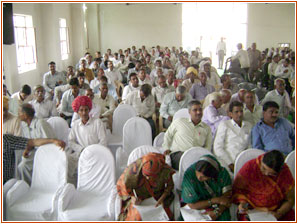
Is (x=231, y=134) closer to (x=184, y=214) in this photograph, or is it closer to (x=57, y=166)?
(x=184, y=214)

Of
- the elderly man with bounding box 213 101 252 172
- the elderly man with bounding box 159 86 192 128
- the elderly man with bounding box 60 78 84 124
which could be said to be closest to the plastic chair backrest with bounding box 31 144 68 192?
the elderly man with bounding box 213 101 252 172

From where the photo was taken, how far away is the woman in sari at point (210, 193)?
2348 mm

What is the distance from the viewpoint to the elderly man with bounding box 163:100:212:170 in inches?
122

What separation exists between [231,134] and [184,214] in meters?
1.07

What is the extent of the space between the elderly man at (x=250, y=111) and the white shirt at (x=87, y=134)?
175cm

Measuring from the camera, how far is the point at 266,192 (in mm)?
2385

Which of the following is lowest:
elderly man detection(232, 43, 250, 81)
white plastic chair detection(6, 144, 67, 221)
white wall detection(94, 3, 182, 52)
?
white plastic chair detection(6, 144, 67, 221)

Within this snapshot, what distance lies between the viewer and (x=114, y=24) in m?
15.5

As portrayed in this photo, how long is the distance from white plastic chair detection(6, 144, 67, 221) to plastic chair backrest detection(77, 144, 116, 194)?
19 cm

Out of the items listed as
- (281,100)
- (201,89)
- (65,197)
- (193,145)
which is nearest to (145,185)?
(65,197)

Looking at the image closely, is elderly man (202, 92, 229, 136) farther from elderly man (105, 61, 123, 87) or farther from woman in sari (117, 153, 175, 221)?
elderly man (105, 61, 123, 87)

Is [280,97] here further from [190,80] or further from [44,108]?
[44,108]

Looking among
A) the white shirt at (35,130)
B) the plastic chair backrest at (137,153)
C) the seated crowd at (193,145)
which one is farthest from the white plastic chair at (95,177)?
the white shirt at (35,130)

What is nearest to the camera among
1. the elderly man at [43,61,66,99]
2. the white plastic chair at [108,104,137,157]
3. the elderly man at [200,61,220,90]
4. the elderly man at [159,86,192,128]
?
the white plastic chair at [108,104,137,157]
